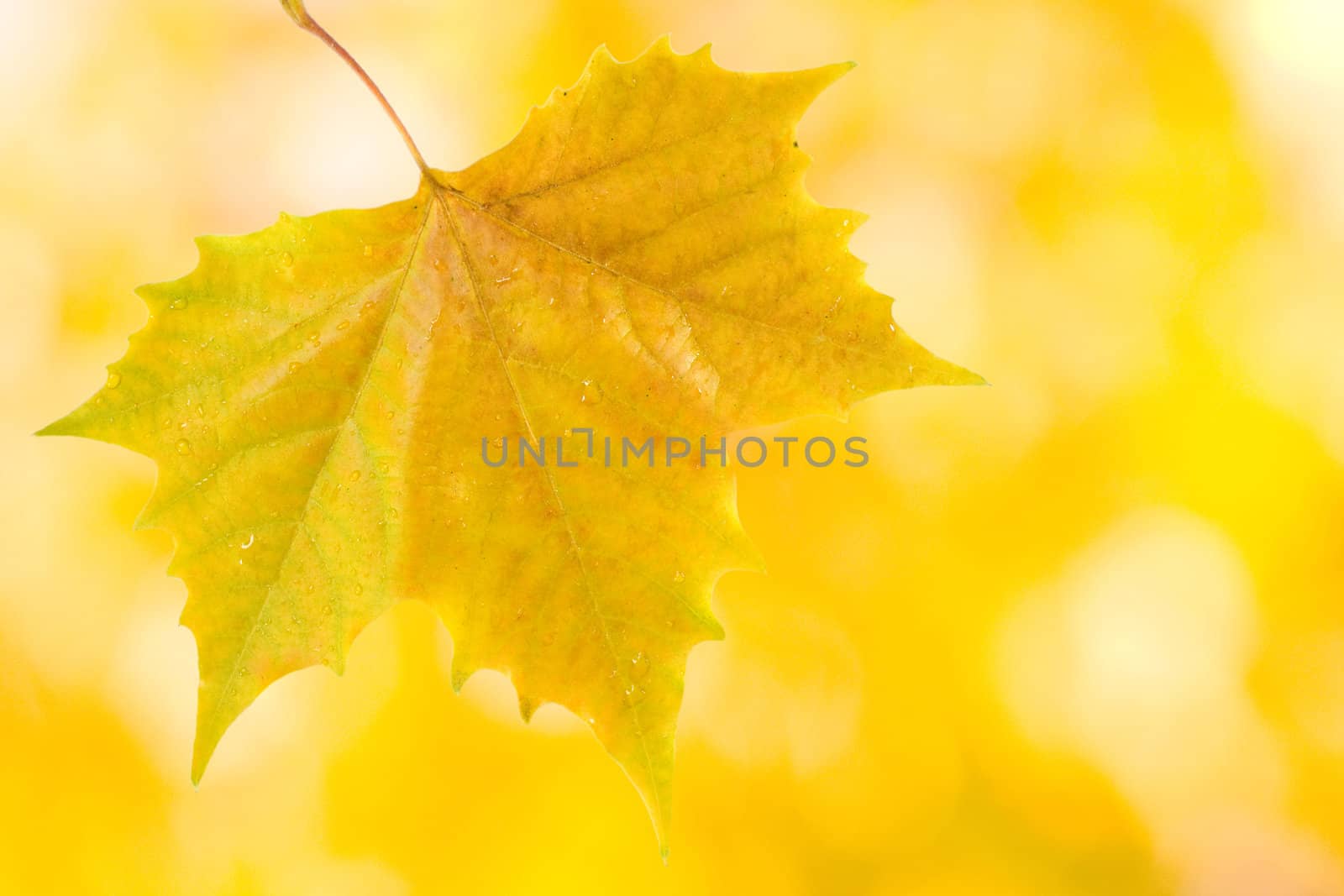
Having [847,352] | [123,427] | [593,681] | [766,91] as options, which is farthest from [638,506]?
[123,427]

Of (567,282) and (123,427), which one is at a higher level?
(567,282)

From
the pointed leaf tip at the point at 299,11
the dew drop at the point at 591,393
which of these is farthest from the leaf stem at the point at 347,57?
the dew drop at the point at 591,393

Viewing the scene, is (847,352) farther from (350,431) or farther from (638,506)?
(350,431)

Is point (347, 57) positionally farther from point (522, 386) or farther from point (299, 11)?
point (522, 386)

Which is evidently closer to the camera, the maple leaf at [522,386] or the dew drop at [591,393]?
the maple leaf at [522,386]

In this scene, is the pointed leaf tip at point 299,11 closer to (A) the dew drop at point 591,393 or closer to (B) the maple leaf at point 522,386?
(B) the maple leaf at point 522,386

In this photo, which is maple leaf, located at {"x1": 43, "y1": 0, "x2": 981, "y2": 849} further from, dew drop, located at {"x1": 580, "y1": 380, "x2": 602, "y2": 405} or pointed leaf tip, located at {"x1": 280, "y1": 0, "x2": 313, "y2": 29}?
pointed leaf tip, located at {"x1": 280, "y1": 0, "x2": 313, "y2": 29}

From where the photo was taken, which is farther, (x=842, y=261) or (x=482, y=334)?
(x=482, y=334)
